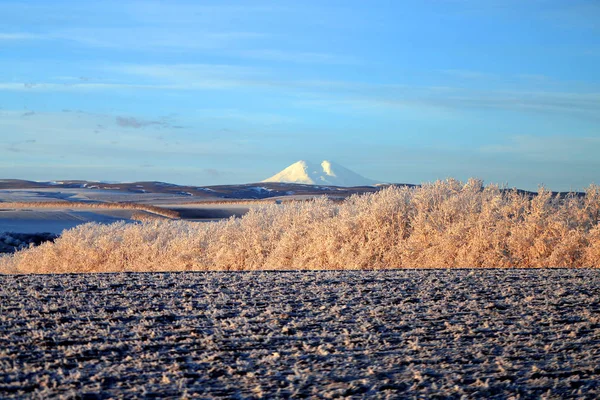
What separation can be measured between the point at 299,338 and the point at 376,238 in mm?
8953

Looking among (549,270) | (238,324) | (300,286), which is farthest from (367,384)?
(549,270)

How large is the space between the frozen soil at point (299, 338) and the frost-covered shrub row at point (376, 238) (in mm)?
4295

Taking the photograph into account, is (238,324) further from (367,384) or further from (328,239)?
(328,239)

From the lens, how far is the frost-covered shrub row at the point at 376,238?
13.6 m

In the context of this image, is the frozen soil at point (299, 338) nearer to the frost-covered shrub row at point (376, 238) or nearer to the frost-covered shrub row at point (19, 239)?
the frost-covered shrub row at point (376, 238)

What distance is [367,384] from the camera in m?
4.74

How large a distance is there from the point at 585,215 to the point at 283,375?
38.5 ft

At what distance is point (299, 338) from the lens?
5969mm

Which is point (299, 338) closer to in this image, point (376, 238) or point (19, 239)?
point (376, 238)

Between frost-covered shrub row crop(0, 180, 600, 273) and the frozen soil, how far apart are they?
4295 mm

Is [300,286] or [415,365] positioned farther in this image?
[300,286]

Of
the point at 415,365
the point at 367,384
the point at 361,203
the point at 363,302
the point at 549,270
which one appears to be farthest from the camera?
the point at 361,203

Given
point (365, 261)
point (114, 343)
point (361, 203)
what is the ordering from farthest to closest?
point (361, 203), point (365, 261), point (114, 343)

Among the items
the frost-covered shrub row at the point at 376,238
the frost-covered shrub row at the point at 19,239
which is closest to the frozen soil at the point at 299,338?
the frost-covered shrub row at the point at 376,238
